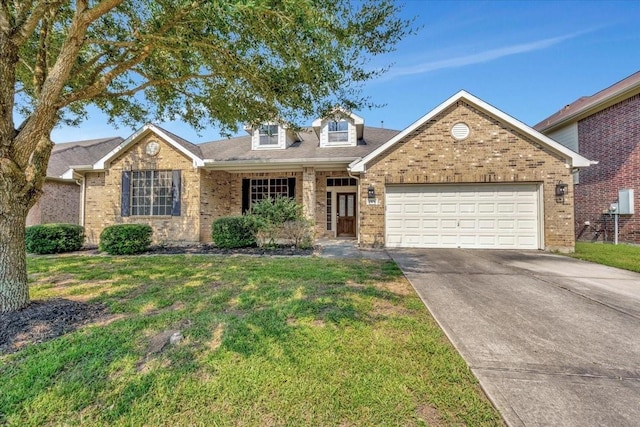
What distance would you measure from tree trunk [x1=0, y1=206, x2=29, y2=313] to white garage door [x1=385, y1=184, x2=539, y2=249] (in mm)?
8907

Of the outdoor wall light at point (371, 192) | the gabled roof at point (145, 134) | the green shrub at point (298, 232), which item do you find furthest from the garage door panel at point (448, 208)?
the gabled roof at point (145, 134)

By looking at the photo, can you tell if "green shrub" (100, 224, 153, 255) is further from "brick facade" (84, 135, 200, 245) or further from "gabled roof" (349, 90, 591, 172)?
"gabled roof" (349, 90, 591, 172)

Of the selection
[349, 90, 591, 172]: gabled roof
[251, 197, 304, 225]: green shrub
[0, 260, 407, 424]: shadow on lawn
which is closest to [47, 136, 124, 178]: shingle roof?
[251, 197, 304, 225]: green shrub

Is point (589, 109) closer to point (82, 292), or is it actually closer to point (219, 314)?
point (219, 314)

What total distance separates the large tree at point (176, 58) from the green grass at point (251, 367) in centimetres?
199

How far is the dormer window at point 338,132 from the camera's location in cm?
1294

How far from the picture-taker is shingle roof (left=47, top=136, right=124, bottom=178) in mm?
15984

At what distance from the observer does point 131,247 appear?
8898mm

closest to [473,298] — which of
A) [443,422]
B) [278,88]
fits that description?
[443,422]

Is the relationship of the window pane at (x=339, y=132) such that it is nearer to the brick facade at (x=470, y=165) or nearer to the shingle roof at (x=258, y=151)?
the shingle roof at (x=258, y=151)

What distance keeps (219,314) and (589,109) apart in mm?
17204

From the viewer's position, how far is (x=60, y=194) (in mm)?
14922

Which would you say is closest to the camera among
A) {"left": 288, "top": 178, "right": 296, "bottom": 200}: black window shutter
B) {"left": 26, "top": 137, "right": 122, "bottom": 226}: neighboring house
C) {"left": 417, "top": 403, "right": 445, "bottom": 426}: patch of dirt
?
{"left": 417, "top": 403, "right": 445, "bottom": 426}: patch of dirt

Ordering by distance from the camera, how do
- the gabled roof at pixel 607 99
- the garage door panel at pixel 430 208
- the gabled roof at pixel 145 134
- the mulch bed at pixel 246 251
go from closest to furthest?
the mulch bed at pixel 246 251, the garage door panel at pixel 430 208, the gabled roof at pixel 607 99, the gabled roof at pixel 145 134
